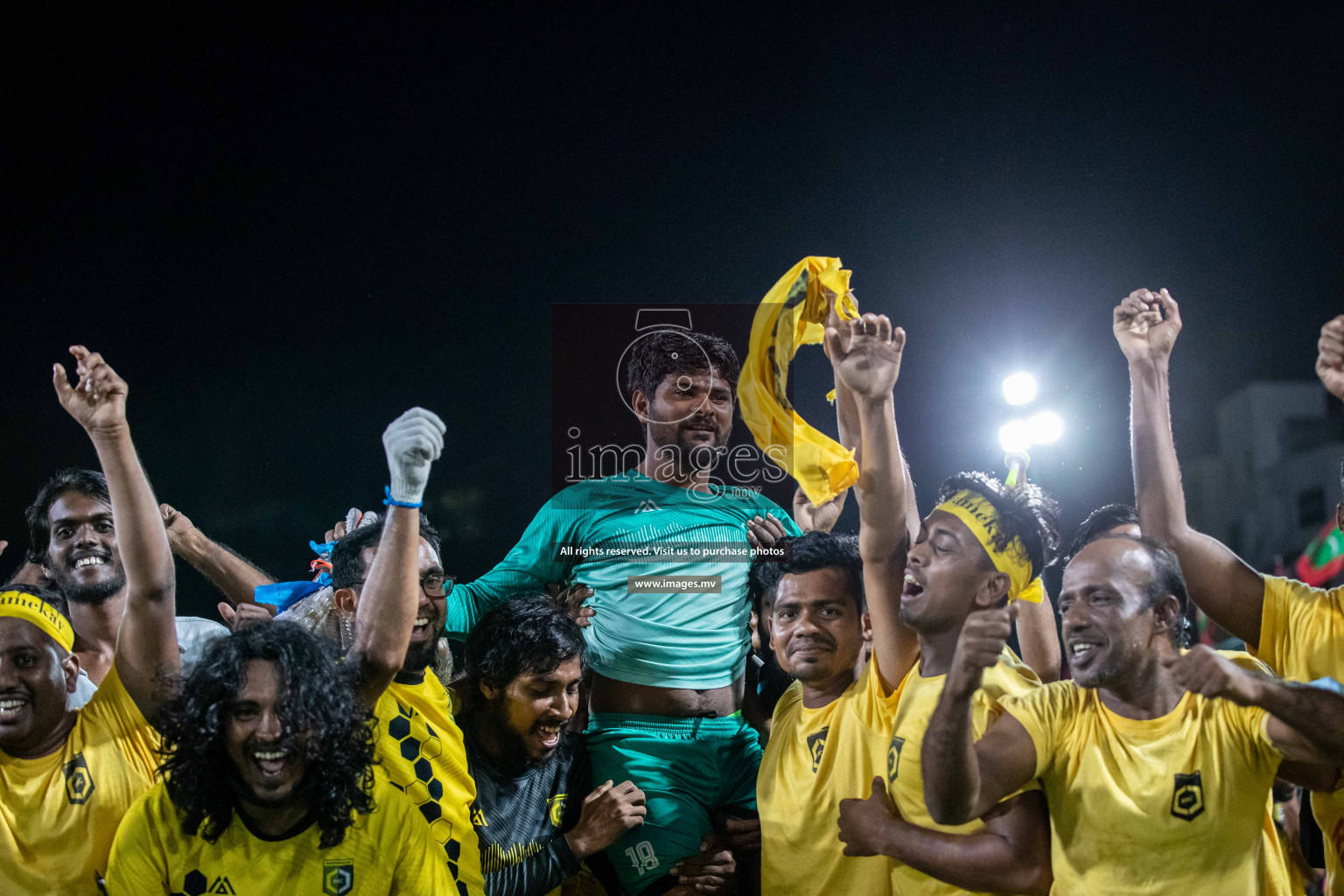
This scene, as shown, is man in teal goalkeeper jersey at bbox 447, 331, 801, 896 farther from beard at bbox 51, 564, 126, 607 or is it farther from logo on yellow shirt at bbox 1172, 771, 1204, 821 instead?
logo on yellow shirt at bbox 1172, 771, 1204, 821

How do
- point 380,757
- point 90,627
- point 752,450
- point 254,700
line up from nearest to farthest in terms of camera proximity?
point 254,700
point 380,757
point 90,627
point 752,450

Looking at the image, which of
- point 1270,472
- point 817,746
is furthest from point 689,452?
point 1270,472

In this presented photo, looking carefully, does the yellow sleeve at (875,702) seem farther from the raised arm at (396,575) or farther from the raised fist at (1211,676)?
the raised arm at (396,575)

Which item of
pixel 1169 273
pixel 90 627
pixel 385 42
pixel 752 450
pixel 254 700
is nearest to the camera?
pixel 254 700

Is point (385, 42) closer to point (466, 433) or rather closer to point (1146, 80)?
point (466, 433)

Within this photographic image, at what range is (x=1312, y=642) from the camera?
111 inches

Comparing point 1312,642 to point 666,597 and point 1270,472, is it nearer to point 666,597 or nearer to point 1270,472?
point 1270,472

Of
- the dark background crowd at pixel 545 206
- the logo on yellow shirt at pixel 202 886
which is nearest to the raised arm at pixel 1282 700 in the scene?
the dark background crowd at pixel 545 206

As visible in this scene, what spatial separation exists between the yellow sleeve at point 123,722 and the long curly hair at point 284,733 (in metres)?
0.30

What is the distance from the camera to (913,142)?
390cm

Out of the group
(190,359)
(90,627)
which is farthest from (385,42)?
(90,627)

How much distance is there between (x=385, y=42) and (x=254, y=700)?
2.74 m

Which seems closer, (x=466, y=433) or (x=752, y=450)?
(x=752, y=450)

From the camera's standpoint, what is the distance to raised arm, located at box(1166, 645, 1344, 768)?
2236 millimetres
